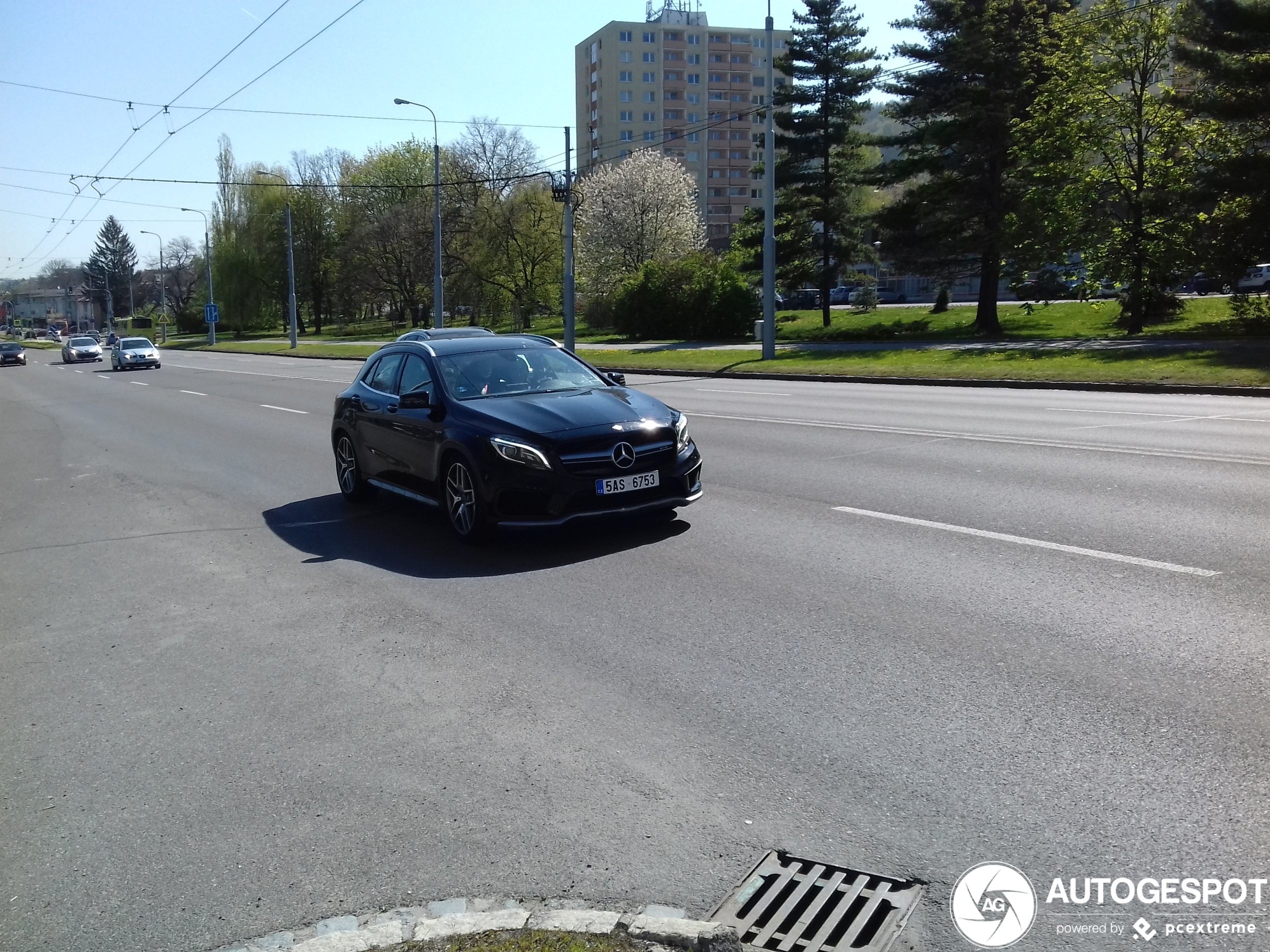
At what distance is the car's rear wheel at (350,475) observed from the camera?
10328 millimetres

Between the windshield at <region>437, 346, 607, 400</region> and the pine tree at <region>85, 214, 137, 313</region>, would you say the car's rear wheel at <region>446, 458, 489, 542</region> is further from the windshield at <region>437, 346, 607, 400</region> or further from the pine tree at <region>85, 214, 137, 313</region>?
the pine tree at <region>85, 214, 137, 313</region>

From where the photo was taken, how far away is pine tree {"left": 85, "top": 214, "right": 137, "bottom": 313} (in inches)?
6220

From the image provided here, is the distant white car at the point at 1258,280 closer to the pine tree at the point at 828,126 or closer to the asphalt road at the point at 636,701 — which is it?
the pine tree at the point at 828,126

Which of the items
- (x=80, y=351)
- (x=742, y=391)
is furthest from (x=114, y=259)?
(x=742, y=391)

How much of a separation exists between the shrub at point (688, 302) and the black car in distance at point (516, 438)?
120ft

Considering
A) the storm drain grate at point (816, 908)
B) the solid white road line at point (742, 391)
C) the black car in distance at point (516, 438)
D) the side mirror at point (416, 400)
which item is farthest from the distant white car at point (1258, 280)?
the storm drain grate at point (816, 908)

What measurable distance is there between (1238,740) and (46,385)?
3779 centimetres

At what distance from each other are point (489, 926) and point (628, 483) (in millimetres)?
4901

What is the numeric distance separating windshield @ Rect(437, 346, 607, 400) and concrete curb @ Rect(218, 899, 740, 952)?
5.76m

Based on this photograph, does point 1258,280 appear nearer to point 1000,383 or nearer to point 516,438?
point 1000,383

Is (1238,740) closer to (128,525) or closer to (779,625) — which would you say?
(779,625)

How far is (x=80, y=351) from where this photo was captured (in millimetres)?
55344

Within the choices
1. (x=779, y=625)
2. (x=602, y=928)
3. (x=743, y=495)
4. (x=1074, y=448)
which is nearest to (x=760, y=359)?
(x=1074, y=448)

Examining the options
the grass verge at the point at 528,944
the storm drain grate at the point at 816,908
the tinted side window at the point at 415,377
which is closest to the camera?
the grass verge at the point at 528,944
